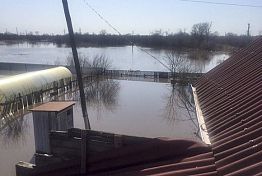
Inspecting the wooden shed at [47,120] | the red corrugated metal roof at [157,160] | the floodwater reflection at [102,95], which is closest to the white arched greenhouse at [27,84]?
the floodwater reflection at [102,95]

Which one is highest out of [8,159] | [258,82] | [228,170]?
[258,82]

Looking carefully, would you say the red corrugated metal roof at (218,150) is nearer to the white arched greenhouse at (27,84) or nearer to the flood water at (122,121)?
the flood water at (122,121)

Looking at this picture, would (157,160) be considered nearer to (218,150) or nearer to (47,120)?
(218,150)

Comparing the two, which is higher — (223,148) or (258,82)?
(258,82)

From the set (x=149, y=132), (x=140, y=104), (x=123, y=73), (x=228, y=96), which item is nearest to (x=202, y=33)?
(x=123, y=73)

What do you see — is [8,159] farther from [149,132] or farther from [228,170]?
[228,170]

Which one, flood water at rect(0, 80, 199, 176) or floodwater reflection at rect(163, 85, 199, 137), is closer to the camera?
flood water at rect(0, 80, 199, 176)

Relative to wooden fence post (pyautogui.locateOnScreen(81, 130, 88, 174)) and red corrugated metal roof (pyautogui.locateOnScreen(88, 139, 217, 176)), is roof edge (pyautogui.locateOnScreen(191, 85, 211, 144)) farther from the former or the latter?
wooden fence post (pyautogui.locateOnScreen(81, 130, 88, 174))

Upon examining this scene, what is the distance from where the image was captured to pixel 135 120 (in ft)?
75.7

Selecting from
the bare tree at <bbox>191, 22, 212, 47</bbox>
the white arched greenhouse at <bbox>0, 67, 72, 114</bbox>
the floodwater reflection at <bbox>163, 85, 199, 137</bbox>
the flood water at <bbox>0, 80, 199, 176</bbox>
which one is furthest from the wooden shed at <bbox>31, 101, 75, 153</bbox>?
the bare tree at <bbox>191, 22, 212, 47</bbox>

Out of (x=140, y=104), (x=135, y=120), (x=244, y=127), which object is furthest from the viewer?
(x=140, y=104)

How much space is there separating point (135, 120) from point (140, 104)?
18.4 ft

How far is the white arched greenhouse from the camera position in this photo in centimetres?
2610

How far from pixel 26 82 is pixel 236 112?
25.2 m
